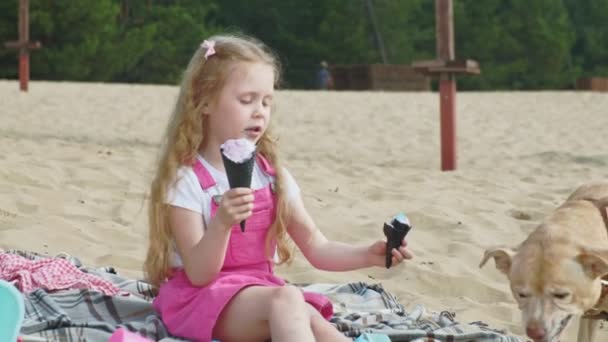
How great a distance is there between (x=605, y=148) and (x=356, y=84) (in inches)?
677

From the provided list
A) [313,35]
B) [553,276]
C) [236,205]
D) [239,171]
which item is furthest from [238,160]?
[313,35]

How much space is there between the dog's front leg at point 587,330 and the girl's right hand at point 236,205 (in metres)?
1.54

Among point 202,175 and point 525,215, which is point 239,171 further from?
point 525,215

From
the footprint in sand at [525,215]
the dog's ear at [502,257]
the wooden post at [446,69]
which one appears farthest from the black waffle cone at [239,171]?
the wooden post at [446,69]

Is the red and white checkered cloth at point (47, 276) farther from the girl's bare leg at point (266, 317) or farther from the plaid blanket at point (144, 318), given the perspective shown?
the girl's bare leg at point (266, 317)

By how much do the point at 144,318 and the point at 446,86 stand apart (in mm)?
6100

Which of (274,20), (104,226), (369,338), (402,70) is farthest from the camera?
(274,20)

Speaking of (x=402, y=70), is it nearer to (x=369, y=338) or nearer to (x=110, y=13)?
(x=110, y=13)

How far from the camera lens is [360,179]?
831 centimetres

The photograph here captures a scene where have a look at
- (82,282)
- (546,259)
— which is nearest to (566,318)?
(546,259)

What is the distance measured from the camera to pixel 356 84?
95.2 feet

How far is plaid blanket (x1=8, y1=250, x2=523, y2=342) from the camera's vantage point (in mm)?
3494

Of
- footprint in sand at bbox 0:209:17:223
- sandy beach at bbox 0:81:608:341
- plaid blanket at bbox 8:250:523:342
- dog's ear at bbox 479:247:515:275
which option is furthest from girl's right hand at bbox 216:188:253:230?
footprint in sand at bbox 0:209:17:223

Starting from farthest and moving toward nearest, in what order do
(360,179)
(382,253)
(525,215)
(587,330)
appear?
(360,179) < (525,215) < (587,330) < (382,253)
